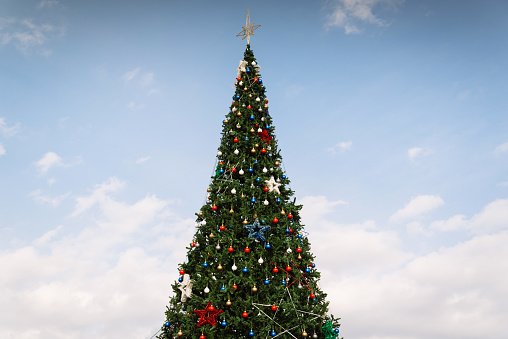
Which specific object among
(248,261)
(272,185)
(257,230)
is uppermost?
(272,185)

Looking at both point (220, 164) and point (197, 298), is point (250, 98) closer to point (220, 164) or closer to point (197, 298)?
point (220, 164)

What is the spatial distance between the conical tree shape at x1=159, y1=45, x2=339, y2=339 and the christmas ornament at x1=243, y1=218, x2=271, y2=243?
18 mm

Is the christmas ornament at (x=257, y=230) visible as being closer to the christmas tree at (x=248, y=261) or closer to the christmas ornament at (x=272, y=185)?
the christmas tree at (x=248, y=261)

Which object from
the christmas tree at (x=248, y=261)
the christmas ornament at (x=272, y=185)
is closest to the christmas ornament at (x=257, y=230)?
the christmas tree at (x=248, y=261)

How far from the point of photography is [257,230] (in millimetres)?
7004

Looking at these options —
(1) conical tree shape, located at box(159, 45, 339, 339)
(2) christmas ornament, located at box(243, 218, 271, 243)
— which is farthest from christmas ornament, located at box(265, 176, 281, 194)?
(2) christmas ornament, located at box(243, 218, 271, 243)

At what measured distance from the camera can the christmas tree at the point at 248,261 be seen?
6.57 metres

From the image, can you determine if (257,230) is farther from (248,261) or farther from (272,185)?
(272,185)

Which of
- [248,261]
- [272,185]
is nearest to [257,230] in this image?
[248,261]

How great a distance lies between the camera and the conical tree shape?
6574mm

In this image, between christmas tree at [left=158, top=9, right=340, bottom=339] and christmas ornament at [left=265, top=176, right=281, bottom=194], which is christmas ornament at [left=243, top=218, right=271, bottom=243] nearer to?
christmas tree at [left=158, top=9, right=340, bottom=339]

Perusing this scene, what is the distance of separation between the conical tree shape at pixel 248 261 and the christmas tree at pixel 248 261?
17mm

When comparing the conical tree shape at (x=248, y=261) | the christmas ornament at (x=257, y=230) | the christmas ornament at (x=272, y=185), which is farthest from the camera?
the christmas ornament at (x=272, y=185)

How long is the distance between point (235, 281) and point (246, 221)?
42.9 inches
